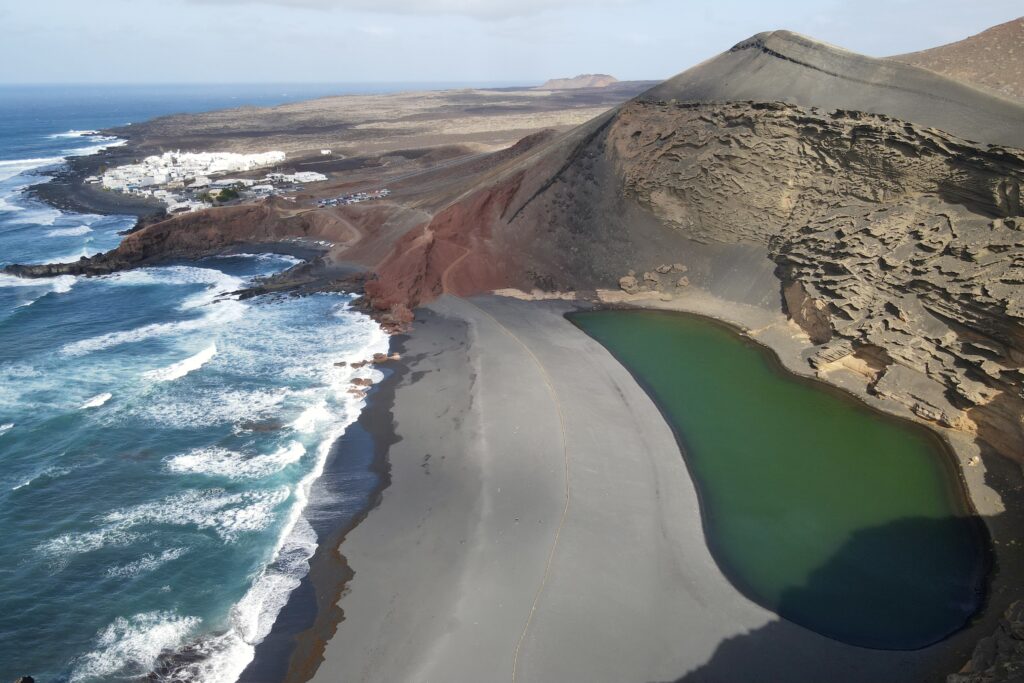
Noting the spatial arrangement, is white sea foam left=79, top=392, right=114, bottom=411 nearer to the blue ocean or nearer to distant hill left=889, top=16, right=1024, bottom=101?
the blue ocean

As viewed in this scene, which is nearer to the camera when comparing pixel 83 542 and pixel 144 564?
pixel 144 564

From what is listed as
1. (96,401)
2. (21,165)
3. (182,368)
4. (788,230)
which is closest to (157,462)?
(96,401)

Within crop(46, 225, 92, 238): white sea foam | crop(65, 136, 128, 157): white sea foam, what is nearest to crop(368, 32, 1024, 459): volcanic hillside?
crop(46, 225, 92, 238): white sea foam

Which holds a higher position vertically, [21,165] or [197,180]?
[21,165]

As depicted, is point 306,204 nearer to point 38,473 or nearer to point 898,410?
point 38,473

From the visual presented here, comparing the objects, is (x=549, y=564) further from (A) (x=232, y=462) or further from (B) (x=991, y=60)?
(B) (x=991, y=60)

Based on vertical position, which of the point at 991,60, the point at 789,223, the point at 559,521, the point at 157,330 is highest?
the point at 991,60

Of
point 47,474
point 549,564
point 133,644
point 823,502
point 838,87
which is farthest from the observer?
point 838,87

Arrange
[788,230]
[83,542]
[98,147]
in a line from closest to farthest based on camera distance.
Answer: [83,542] → [788,230] → [98,147]
